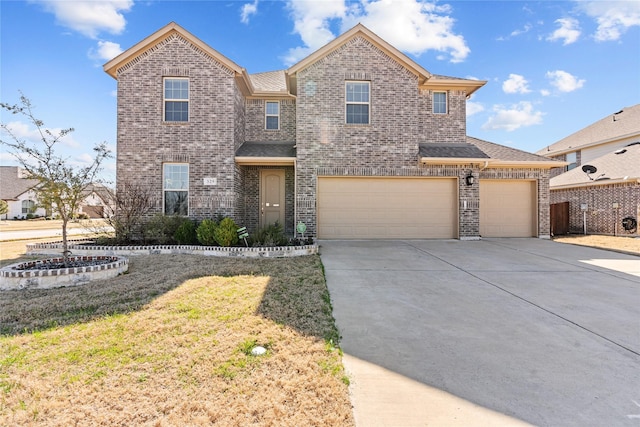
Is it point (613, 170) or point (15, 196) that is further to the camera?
point (15, 196)

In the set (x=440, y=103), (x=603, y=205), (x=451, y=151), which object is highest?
(x=440, y=103)

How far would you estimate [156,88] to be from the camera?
35.5ft

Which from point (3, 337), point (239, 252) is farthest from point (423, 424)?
point (239, 252)

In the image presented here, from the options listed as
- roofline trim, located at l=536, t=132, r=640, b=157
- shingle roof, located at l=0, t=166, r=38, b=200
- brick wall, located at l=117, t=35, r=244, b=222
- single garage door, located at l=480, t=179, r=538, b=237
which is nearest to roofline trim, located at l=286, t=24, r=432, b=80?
brick wall, located at l=117, t=35, r=244, b=222

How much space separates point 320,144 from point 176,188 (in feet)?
17.4

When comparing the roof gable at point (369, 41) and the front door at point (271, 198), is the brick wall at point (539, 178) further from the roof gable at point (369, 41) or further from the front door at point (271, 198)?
the front door at point (271, 198)

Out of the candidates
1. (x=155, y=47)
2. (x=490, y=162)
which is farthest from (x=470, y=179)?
(x=155, y=47)

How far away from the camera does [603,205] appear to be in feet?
46.9

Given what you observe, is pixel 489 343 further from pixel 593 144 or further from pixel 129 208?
pixel 593 144

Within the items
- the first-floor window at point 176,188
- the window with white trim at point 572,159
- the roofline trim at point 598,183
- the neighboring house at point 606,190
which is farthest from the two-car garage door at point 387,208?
the window with white trim at point 572,159

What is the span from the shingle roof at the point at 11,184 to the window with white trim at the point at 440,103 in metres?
43.5

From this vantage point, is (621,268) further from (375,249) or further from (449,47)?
(449,47)

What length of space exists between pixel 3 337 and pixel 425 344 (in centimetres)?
477

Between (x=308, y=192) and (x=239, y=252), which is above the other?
(x=308, y=192)
